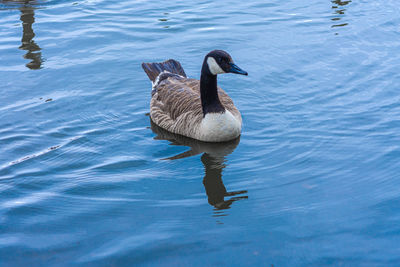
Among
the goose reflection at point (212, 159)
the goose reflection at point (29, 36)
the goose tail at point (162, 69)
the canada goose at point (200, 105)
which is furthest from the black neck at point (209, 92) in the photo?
the goose reflection at point (29, 36)

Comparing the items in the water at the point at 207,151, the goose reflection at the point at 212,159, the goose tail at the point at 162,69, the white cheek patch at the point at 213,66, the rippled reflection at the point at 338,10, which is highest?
the white cheek patch at the point at 213,66

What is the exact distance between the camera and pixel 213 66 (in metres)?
8.20

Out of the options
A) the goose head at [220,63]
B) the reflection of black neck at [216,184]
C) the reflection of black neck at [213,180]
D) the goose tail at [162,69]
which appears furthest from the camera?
the goose tail at [162,69]

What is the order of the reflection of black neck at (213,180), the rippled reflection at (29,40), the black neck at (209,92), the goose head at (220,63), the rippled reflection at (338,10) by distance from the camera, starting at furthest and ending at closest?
1. the rippled reflection at (338,10)
2. the rippled reflection at (29,40)
3. the black neck at (209,92)
4. the goose head at (220,63)
5. the reflection of black neck at (213,180)

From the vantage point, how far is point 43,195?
6930 mm

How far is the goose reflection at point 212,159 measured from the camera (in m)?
6.75

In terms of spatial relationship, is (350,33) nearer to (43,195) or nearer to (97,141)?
(97,141)

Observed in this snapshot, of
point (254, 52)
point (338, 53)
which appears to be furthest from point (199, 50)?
point (338, 53)

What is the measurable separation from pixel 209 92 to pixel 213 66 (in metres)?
0.47

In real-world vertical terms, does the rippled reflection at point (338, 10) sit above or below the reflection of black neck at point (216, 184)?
above

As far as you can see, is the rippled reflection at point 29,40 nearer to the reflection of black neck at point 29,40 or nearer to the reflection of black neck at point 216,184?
the reflection of black neck at point 29,40

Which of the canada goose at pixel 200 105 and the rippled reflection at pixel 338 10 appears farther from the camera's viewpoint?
the rippled reflection at pixel 338 10

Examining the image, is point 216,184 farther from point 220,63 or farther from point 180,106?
point 180,106

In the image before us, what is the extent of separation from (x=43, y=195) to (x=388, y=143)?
5.10 meters
